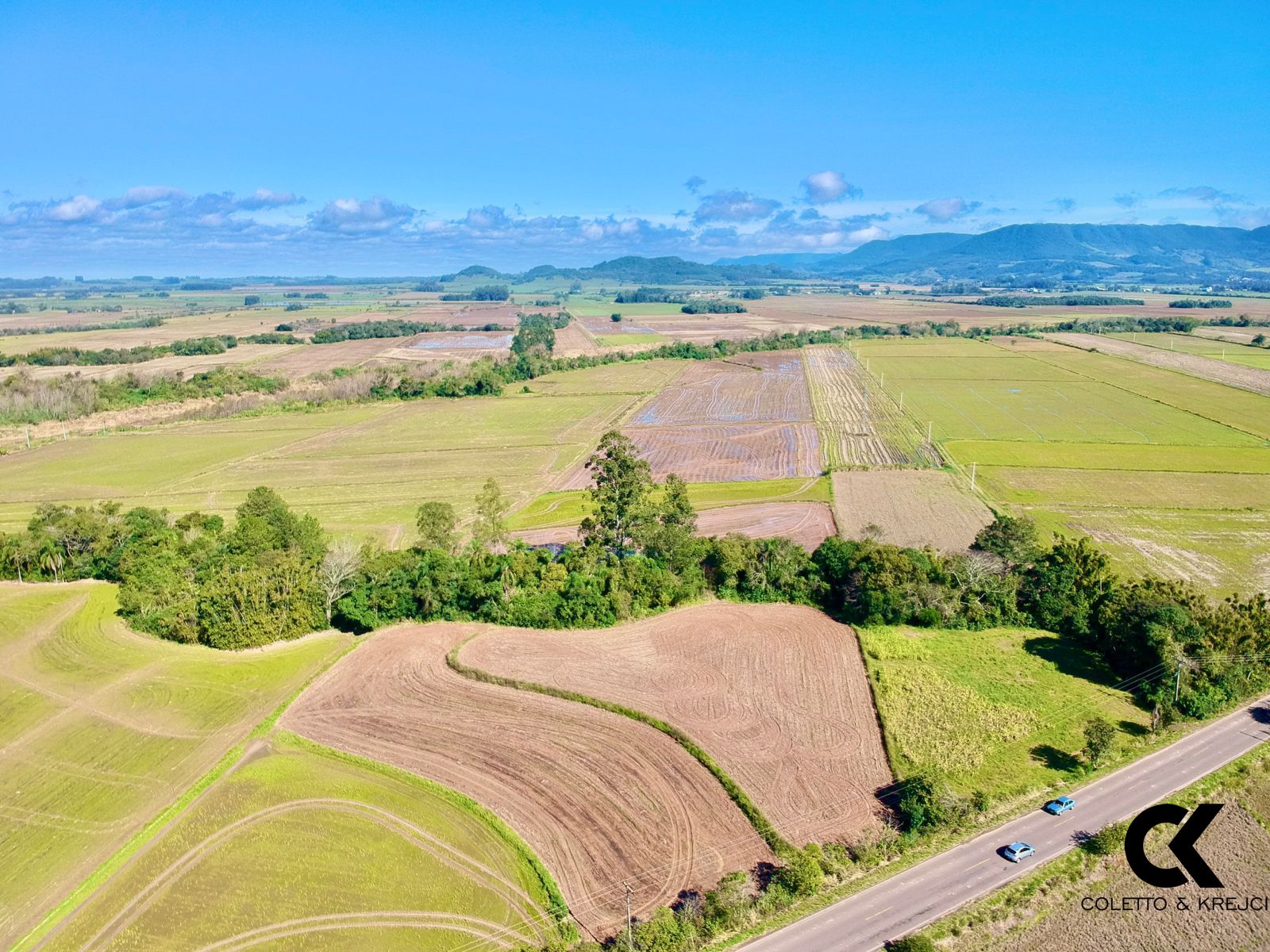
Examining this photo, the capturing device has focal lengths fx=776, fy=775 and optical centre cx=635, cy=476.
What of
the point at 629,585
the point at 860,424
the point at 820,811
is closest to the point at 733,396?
the point at 860,424

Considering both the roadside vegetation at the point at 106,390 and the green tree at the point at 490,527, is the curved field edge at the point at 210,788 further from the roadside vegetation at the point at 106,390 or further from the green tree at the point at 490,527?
the roadside vegetation at the point at 106,390

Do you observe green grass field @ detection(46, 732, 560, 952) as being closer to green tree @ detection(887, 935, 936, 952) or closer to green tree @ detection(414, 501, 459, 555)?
green tree @ detection(887, 935, 936, 952)

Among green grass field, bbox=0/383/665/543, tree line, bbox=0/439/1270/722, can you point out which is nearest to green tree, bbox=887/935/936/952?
tree line, bbox=0/439/1270/722

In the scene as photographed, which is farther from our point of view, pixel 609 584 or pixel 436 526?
pixel 436 526

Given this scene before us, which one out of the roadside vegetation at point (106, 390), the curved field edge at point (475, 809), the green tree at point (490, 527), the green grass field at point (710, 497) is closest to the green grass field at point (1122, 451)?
the green grass field at point (710, 497)

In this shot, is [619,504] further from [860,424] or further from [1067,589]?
[860,424]

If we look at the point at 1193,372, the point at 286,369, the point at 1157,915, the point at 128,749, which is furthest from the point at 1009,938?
the point at 286,369

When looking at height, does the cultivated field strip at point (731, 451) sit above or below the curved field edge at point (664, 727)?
above

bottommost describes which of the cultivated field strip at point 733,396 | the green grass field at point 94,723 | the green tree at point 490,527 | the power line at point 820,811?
the power line at point 820,811
